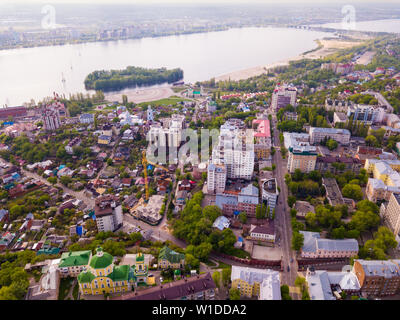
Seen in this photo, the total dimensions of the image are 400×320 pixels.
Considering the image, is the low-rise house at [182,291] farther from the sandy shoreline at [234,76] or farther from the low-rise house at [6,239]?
the sandy shoreline at [234,76]

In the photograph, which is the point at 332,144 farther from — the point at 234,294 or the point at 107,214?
the point at 107,214

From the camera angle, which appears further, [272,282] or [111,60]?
[111,60]

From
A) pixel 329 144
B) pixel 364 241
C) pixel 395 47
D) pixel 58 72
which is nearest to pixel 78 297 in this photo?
pixel 364 241

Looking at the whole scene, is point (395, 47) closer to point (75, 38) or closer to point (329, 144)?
point (329, 144)

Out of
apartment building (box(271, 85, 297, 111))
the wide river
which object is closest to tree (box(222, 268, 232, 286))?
apartment building (box(271, 85, 297, 111))
